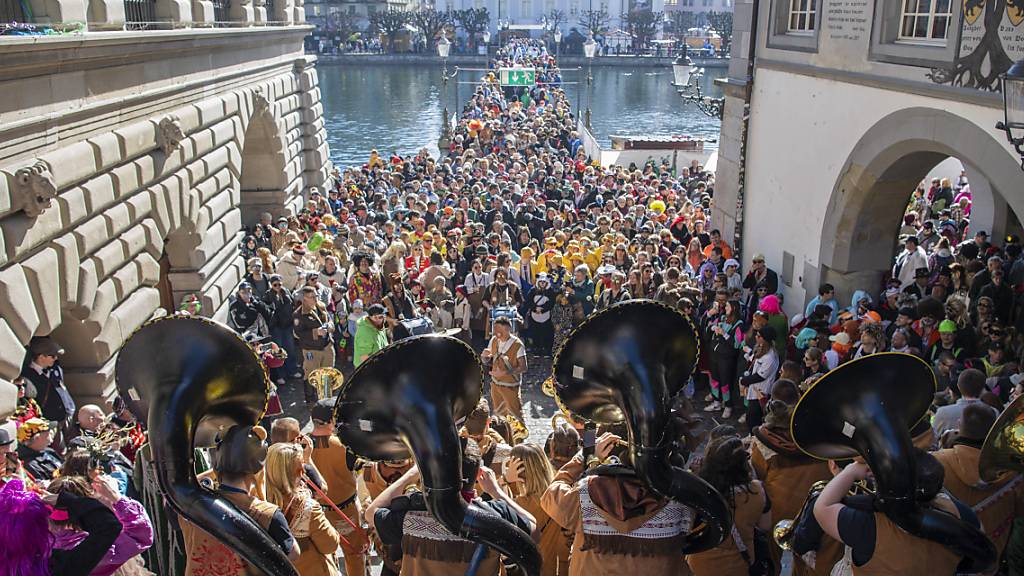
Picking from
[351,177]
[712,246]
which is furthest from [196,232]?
[351,177]

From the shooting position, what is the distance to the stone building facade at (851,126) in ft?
26.5

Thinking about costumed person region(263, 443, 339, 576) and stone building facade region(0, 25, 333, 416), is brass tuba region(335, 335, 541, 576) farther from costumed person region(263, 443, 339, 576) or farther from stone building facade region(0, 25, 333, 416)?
stone building facade region(0, 25, 333, 416)

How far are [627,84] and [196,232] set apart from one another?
6358 cm

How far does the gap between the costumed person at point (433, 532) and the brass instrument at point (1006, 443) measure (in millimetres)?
2121

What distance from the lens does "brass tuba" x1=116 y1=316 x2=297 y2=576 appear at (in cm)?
353

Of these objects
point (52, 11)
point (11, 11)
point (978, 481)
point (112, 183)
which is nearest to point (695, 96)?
point (112, 183)

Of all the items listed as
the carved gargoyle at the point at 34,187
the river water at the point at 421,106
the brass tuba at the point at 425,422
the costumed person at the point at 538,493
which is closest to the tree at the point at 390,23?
the river water at the point at 421,106

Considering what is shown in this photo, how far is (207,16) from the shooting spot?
1277 cm

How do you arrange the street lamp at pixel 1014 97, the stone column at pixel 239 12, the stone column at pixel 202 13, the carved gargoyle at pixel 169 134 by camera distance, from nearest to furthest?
the street lamp at pixel 1014 97
the carved gargoyle at pixel 169 134
the stone column at pixel 202 13
the stone column at pixel 239 12

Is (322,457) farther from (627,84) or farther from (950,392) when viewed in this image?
(627,84)

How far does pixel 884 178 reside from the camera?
980cm

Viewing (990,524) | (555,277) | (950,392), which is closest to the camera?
(990,524)

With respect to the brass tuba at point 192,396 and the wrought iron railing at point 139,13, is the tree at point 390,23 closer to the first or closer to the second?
the wrought iron railing at point 139,13

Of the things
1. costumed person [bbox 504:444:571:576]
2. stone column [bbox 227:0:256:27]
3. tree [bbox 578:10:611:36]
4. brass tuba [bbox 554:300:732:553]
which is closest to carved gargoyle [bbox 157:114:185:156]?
stone column [bbox 227:0:256:27]
